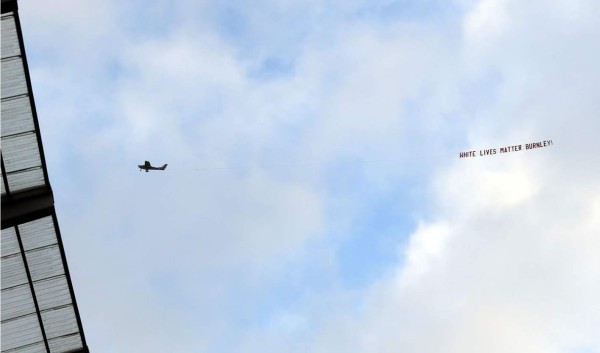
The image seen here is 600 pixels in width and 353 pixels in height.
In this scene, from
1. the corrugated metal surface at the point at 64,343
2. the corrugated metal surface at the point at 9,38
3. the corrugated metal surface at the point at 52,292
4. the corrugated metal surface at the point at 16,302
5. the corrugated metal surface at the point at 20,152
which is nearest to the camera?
the corrugated metal surface at the point at 9,38

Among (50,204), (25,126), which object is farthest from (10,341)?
(25,126)

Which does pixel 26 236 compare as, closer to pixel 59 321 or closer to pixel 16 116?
pixel 59 321

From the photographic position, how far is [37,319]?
39.2 m

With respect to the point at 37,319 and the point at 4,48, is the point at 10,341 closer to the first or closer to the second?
the point at 37,319

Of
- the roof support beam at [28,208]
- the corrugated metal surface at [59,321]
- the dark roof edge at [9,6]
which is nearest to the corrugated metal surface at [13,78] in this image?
the dark roof edge at [9,6]

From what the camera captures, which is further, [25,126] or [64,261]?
[64,261]

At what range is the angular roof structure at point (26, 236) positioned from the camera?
3247 centimetres

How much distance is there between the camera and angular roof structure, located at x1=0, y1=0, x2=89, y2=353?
3247 centimetres

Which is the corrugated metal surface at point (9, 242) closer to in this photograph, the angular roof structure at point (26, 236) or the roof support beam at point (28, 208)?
the angular roof structure at point (26, 236)

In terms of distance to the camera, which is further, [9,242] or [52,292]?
[52,292]

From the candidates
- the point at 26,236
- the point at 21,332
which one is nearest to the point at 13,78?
the point at 26,236

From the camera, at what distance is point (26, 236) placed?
3650cm

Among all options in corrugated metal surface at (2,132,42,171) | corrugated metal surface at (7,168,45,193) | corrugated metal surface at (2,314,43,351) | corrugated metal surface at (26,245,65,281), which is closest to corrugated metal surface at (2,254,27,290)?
corrugated metal surface at (26,245,65,281)

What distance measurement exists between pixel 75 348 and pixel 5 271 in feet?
20.0
